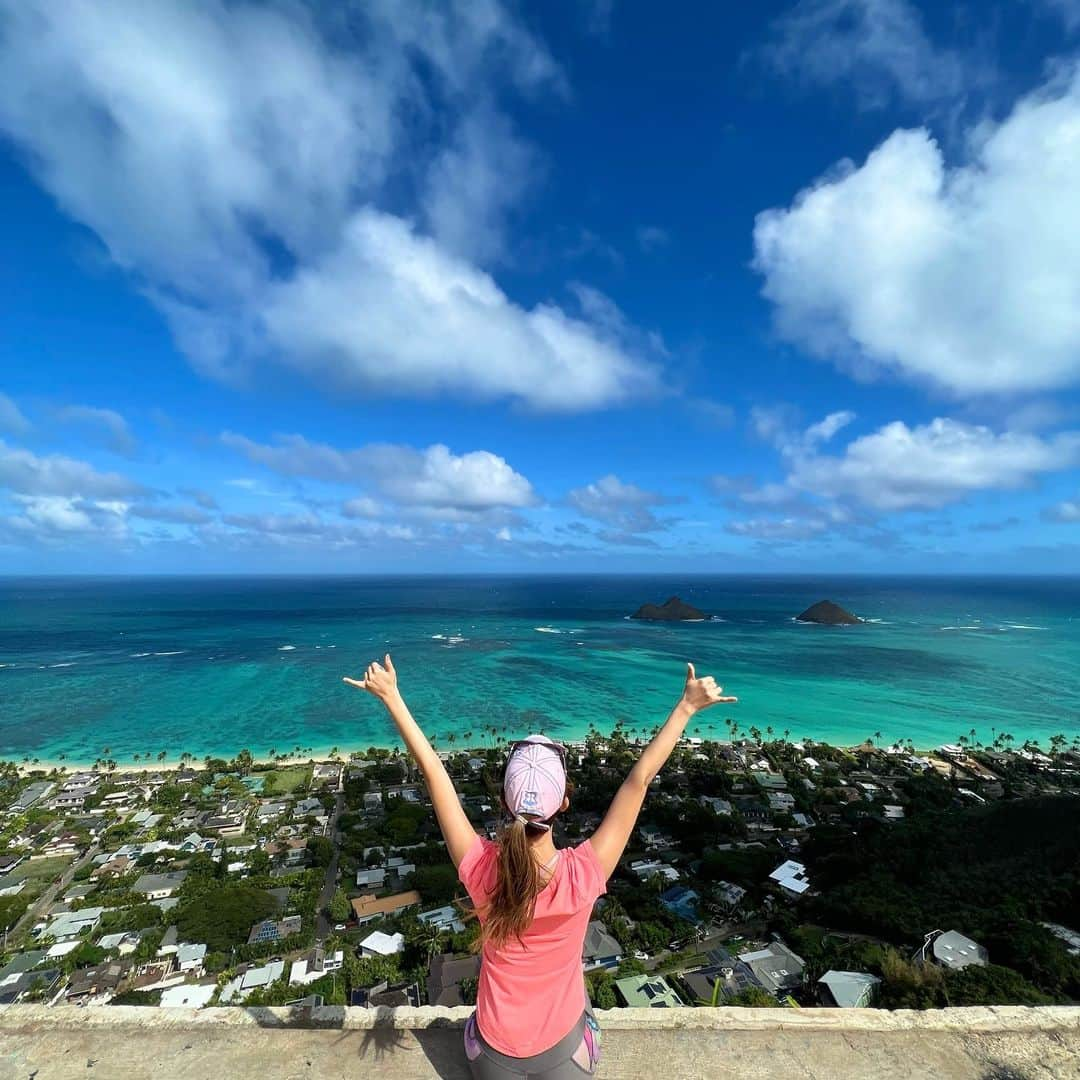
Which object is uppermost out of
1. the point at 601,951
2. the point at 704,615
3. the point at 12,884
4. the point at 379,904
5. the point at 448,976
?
the point at 704,615

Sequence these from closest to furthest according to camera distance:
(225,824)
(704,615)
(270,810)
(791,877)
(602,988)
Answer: (602,988) < (791,877) < (225,824) < (270,810) < (704,615)

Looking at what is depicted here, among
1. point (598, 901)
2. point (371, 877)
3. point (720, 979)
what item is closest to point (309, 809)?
point (371, 877)

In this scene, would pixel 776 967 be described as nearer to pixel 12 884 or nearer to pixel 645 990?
pixel 645 990

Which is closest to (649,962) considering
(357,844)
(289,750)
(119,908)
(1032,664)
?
(357,844)

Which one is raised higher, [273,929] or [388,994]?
Answer: [388,994]

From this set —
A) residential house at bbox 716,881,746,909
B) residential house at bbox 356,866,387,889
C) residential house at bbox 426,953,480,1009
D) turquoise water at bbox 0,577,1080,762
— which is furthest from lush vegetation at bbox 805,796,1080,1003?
turquoise water at bbox 0,577,1080,762

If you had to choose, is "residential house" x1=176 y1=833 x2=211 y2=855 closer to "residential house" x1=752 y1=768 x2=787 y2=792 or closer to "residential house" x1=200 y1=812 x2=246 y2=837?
"residential house" x1=200 y1=812 x2=246 y2=837

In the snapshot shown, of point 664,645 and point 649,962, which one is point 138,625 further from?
point 649,962
